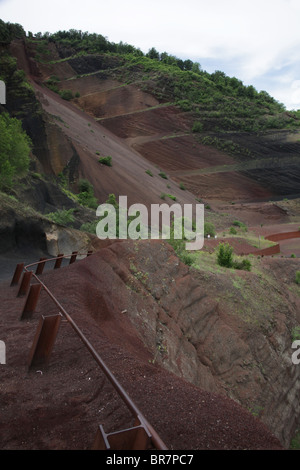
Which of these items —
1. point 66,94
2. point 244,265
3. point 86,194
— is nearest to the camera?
point 244,265

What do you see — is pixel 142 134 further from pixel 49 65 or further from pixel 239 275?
pixel 239 275

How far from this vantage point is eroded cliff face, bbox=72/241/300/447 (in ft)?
29.6

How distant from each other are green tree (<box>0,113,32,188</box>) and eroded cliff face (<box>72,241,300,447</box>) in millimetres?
6983

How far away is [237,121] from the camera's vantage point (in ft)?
209

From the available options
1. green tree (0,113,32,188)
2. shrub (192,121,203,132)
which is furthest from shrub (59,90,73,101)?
green tree (0,113,32,188)

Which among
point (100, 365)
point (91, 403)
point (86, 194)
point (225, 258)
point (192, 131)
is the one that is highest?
point (192, 131)

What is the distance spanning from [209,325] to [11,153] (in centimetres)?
1126

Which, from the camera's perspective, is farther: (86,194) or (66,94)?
(66,94)

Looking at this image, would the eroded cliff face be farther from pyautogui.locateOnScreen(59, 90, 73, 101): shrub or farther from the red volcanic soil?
pyautogui.locateOnScreen(59, 90, 73, 101): shrub

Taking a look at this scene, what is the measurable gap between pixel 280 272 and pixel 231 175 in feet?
135

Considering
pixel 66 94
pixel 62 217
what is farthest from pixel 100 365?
pixel 66 94

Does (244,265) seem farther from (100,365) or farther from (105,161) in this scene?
(105,161)

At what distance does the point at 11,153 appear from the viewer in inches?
662
